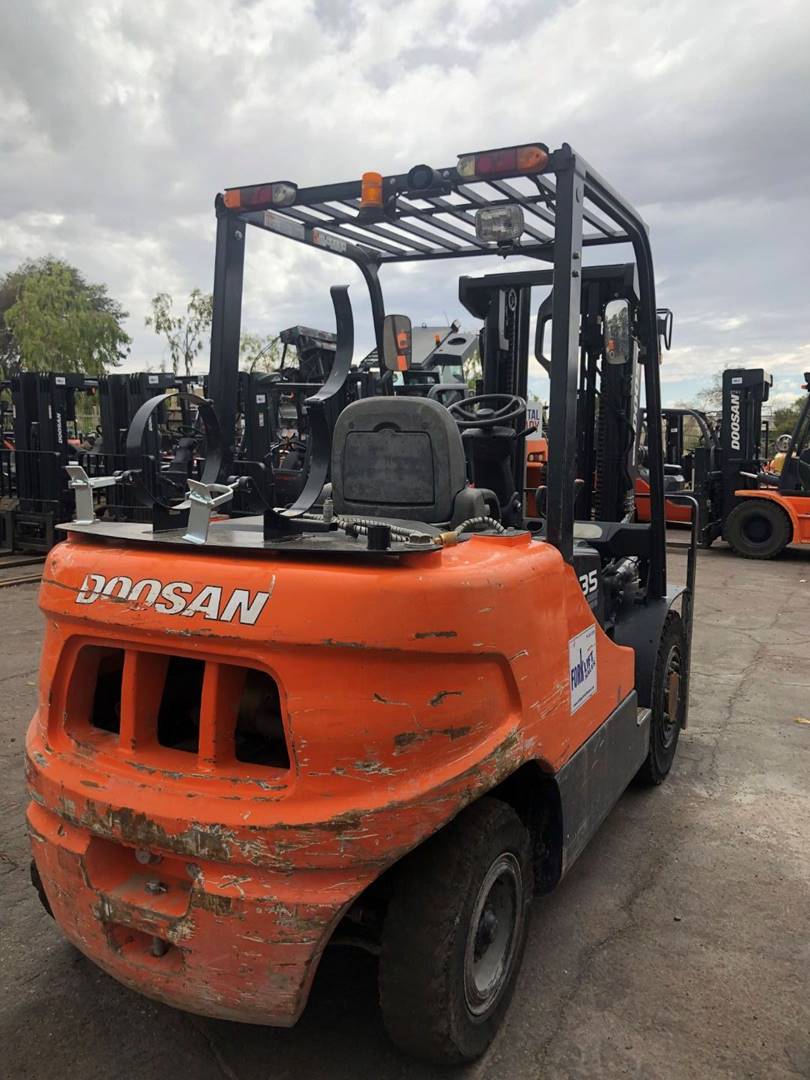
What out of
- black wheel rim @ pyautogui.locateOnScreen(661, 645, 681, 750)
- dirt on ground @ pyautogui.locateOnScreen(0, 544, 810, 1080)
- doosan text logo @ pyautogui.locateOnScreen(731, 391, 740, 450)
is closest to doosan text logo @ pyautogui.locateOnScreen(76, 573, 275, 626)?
dirt on ground @ pyautogui.locateOnScreen(0, 544, 810, 1080)

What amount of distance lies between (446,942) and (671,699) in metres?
2.44

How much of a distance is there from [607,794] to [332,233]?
2.60 meters

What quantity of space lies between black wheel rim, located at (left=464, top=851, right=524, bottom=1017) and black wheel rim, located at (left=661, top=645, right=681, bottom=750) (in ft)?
5.84

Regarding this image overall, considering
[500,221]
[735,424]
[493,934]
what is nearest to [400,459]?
[500,221]

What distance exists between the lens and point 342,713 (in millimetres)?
1896

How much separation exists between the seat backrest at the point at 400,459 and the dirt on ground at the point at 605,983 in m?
1.48

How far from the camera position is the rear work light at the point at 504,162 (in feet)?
8.08

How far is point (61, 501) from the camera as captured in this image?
10.8m

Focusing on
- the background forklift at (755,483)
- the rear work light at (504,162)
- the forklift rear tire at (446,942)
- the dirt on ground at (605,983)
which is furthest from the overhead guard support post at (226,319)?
the background forklift at (755,483)

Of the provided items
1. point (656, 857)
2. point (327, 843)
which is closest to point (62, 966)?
point (327, 843)

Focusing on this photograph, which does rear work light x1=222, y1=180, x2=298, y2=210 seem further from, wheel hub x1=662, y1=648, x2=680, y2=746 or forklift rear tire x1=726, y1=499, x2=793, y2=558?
forklift rear tire x1=726, y1=499, x2=793, y2=558

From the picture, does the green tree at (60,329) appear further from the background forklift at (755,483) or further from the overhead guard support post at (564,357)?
the overhead guard support post at (564,357)

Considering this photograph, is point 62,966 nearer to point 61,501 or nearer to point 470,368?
point 61,501

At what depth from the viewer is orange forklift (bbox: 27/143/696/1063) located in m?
1.89
